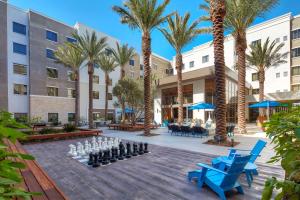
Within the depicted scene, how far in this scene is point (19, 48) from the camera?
29.5 metres

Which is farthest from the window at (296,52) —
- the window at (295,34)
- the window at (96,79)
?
the window at (96,79)

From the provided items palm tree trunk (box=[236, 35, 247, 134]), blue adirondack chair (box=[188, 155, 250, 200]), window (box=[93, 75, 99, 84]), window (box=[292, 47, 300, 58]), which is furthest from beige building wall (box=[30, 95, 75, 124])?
window (box=[292, 47, 300, 58])

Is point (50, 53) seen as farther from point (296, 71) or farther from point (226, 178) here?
point (296, 71)

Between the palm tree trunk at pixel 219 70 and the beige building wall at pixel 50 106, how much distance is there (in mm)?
29427

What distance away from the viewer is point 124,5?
17391 mm

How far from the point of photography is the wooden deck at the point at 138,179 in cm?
507

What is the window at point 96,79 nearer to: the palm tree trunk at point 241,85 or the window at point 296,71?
the palm tree trunk at point 241,85

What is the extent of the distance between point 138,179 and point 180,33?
63.1ft

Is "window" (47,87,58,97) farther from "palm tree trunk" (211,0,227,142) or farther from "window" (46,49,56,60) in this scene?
"palm tree trunk" (211,0,227,142)

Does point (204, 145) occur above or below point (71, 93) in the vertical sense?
below

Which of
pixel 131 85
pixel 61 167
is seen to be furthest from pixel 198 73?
pixel 61 167

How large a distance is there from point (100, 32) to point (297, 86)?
132ft

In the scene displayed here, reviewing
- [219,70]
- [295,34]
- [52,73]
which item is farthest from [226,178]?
[295,34]

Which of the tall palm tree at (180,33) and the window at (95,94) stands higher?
the tall palm tree at (180,33)
